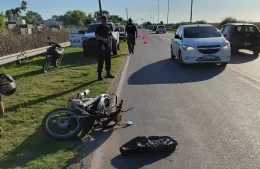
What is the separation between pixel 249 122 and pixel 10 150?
13.2 ft

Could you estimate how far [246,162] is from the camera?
15.7 feet

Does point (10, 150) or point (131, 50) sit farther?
point (131, 50)

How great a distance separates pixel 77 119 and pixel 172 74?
753 cm

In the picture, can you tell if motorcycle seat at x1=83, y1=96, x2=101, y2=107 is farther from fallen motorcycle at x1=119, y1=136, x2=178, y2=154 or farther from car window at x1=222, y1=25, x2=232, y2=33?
car window at x1=222, y1=25, x2=232, y2=33

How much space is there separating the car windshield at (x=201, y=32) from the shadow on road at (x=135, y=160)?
1061cm

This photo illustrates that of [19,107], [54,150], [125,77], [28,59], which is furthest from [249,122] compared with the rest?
[28,59]

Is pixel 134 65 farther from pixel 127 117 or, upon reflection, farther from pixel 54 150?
pixel 54 150

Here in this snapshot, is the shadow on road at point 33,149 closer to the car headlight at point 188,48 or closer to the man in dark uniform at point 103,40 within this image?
the man in dark uniform at point 103,40

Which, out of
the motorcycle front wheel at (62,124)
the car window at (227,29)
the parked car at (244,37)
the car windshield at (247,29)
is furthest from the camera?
the car window at (227,29)

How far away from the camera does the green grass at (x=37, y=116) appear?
4951mm

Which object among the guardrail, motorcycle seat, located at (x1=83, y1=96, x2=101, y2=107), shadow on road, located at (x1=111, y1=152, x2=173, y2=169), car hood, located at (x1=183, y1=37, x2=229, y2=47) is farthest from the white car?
shadow on road, located at (x1=111, y1=152, x2=173, y2=169)

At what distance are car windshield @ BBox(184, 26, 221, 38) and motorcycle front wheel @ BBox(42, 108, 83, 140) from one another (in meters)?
10.2

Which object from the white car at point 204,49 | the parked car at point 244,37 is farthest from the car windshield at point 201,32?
the parked car at point 244,37

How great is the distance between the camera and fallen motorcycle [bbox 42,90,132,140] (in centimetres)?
571
